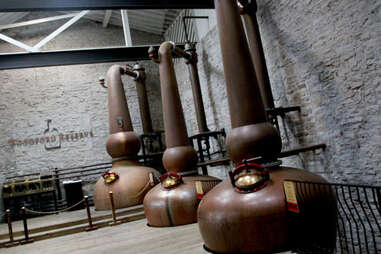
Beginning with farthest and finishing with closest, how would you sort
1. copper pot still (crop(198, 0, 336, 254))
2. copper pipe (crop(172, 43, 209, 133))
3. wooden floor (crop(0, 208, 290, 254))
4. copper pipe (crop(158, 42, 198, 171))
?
copper pipe (crop(172, 43, 209, 133))
copper pipe (crop(158, 42, 198, 171))
wooden floor (crop(0, 208, 290, 254))
copper pot still (crop(198, 0, 336, 254))

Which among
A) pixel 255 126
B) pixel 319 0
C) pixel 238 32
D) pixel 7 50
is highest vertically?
pixel 7 50

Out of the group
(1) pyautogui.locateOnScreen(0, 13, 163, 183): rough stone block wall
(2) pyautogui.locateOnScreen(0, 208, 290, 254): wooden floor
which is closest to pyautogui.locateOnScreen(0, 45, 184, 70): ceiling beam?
(1) pyautogui.locateOnScreen(0, 13, 163, 183): rough stone block wall

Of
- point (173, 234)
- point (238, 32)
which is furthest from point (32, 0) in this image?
point (173, 234)

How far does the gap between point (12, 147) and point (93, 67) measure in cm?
390

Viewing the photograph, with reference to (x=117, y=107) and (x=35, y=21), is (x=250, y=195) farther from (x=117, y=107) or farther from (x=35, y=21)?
(x=35, y=21)

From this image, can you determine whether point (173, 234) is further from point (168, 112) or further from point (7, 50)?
point (7, 50)

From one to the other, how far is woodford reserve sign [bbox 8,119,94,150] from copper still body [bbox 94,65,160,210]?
344cm

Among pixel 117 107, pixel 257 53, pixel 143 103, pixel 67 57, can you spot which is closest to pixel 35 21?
pixel 67 57

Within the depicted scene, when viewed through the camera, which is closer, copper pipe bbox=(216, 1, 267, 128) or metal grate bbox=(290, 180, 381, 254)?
metal grate bbox=(290, 180, 381, 254)

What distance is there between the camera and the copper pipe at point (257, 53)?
5770 mm

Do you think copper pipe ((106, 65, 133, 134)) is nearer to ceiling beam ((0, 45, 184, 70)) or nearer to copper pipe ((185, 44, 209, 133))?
ceiling beam ((0, 45, 184, 70))

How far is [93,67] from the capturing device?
1195 centimetres

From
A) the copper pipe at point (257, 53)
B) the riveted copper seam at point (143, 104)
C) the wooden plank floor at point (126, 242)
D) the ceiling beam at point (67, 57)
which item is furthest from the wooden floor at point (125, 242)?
the riveted copper seam at point (143, 104)

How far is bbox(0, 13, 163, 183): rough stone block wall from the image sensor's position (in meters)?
10.7
